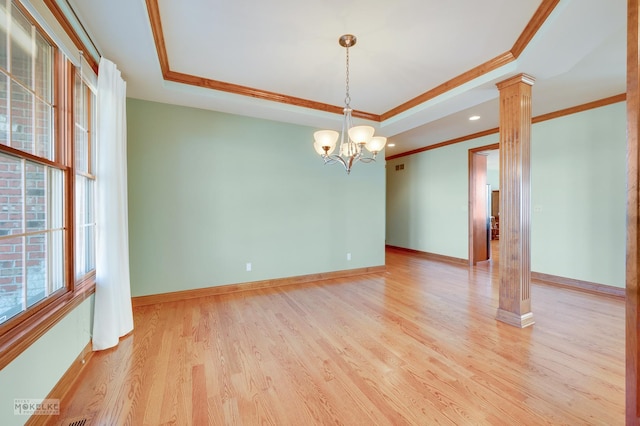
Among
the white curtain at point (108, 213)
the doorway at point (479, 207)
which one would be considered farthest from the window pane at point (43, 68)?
the doorway at point (479, 207)

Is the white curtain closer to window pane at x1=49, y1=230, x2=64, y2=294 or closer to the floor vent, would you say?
window pane at x1=49, y1=230, x2=64, y2=294

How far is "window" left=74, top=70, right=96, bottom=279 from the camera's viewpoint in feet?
7.02

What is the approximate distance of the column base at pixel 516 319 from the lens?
2.65m

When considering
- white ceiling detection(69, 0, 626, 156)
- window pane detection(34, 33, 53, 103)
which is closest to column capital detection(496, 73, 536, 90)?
white ceiling detection(69, 0, 626, 156)

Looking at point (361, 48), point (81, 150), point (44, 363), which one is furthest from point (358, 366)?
point (81, 150)

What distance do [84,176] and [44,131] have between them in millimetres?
585

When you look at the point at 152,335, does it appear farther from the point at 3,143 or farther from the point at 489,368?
the point at 489,368

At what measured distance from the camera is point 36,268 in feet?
5.21

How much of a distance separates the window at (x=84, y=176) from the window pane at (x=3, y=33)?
2.44 feet

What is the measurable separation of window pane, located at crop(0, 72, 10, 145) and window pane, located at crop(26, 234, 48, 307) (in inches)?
22.0

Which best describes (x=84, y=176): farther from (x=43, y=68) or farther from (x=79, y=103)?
(x=43, y=68)

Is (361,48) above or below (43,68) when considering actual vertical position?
above

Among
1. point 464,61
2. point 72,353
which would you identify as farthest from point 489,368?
point 72,353

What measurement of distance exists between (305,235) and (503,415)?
320cm
